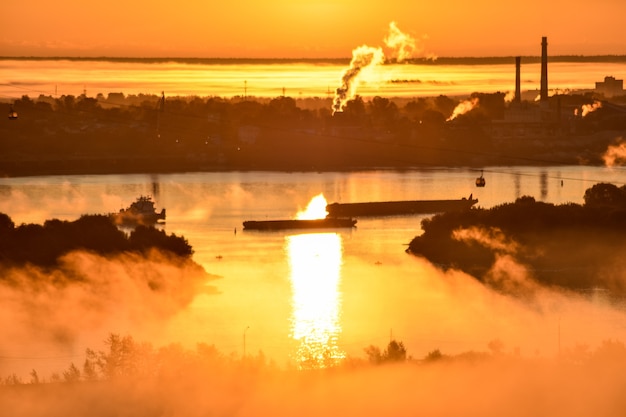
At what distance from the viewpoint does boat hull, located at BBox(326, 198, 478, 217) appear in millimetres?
79812

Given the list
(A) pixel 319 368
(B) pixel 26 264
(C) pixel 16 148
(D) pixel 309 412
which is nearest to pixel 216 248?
(B) pixel 26 264

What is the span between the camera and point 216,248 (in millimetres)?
61812

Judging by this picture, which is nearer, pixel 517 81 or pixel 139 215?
pixel 139 215

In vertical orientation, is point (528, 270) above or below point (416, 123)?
below

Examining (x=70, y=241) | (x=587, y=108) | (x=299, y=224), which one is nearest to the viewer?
(x=70, y=241)

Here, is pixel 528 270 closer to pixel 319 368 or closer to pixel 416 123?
pixel 319 368

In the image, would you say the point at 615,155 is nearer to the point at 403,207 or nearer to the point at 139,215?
the point at 403,207

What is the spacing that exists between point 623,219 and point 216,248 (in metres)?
16.0

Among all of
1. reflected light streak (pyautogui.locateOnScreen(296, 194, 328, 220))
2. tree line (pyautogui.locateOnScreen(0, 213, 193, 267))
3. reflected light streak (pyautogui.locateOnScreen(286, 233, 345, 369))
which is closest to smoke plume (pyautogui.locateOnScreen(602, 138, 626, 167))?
reflected light streak (pyautogui.locateOnScreen(296, 194, 328, 220))

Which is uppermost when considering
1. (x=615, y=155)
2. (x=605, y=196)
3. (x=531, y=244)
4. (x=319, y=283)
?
(x=615, y=155)

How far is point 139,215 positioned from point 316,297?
87.2 feet

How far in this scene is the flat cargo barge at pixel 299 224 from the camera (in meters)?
71.4

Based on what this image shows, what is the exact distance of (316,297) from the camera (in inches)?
1885

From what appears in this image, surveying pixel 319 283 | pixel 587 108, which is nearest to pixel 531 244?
pixel 319 283
